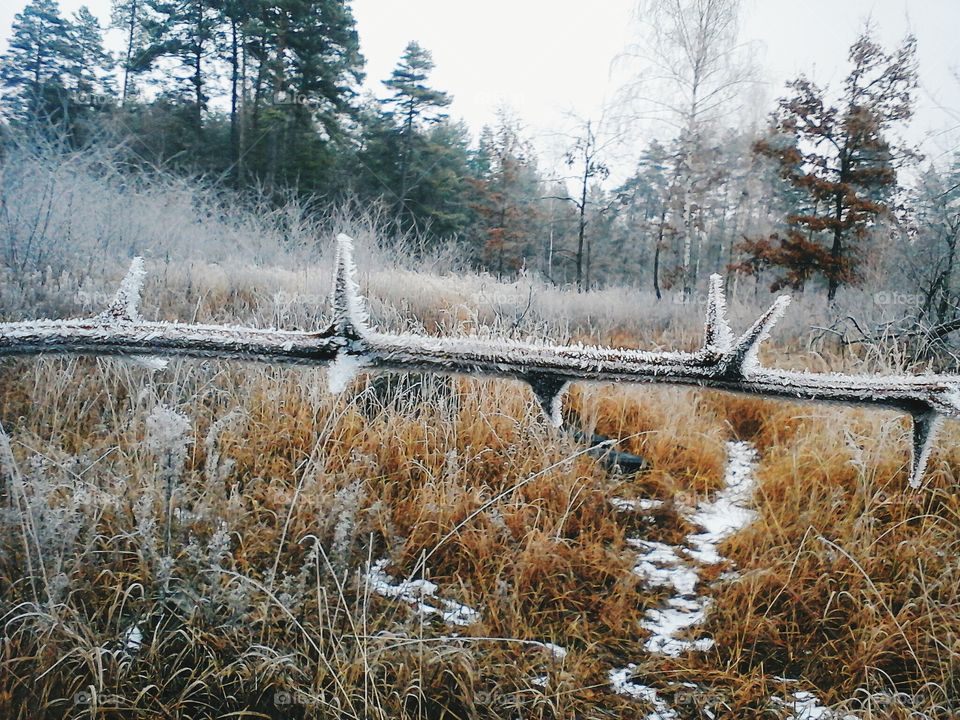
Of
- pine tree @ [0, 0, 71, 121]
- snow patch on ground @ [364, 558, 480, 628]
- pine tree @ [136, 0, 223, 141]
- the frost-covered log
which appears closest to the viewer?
the frost-covered log

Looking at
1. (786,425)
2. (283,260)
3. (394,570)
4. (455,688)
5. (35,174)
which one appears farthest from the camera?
(283,260)

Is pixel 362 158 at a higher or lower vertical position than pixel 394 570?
higher

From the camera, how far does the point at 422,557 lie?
2045 millimetres

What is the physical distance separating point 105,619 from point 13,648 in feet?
0.77

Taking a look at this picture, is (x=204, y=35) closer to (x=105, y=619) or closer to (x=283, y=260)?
(x=283, y=260)

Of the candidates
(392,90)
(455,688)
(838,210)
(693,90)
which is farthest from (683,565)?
(392,90)

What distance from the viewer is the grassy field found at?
64.4 inches

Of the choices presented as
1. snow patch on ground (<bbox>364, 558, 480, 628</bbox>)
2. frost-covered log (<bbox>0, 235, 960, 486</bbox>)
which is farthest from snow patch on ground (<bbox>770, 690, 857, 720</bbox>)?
frost-covered log (<bbox>0, 235, 960, 486</bbox>)

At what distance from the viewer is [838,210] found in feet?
32.6

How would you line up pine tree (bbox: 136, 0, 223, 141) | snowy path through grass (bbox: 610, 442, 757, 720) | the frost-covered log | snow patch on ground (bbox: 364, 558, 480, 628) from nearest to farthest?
the frost-covered log < snowy path through grass (bbox: 610, 442, 757, 720) < snow patch on ground (bbox: 364, 558, 480, 628) < pine tree (bbox: 136, 0, 223, 141)

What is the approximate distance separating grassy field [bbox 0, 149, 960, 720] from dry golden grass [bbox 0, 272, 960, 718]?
0.01 metres

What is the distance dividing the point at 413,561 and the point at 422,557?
1.02 ft

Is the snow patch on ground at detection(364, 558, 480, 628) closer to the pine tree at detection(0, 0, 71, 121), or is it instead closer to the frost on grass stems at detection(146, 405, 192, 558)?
the frost on grass stems at detection(146, 405, 192, 558)

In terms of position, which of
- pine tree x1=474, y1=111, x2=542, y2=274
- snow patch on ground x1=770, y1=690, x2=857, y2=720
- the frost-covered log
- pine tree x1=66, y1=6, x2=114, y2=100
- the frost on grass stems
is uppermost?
pine tree x1=66, y1=6, x2=114, y2=100
